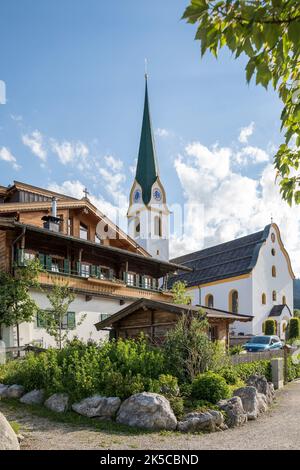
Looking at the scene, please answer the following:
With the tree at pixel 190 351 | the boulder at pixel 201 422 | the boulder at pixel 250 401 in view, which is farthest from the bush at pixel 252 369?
the boulder at pixel 201 422

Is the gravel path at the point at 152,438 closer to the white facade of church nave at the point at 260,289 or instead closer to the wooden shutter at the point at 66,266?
the wooden shutter at the point at 66,266

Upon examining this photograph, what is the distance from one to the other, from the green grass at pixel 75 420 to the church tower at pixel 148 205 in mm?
45256

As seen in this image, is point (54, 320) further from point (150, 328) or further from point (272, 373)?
point (272, 373)

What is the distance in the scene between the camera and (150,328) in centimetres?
1989

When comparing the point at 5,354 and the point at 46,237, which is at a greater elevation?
the point at 46,237

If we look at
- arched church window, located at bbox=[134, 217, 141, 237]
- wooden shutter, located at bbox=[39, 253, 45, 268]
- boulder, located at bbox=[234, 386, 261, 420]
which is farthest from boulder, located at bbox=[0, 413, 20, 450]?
arched church window, located at bbox=[134, 217, 141, 237]

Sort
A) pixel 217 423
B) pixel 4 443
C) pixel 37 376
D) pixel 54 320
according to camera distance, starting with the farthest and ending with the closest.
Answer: pixel 54 320 → pixel 37 376 → pixel 217 423 → pixel 4 443

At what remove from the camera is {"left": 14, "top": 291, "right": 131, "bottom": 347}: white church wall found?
23820 millimetres

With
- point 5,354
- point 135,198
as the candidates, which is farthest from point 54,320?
point 135,198

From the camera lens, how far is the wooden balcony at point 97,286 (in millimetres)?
24828

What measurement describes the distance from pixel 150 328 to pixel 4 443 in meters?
12.5

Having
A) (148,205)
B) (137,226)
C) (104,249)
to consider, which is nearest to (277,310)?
(148,205)

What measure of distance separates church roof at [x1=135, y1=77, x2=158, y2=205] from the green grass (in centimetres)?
4808

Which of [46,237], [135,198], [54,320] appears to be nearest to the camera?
[54,320]
